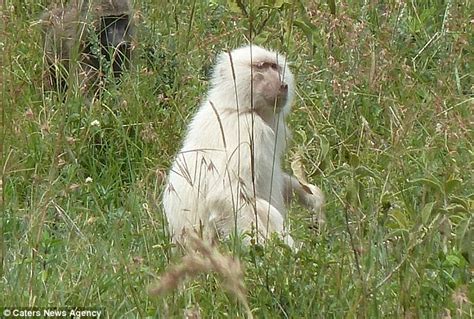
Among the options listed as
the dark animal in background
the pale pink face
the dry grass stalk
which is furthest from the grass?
the dry grass stalk

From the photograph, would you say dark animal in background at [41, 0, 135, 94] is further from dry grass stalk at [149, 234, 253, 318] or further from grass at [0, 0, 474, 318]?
dry grass stalk at [149, 234, 253, 318]

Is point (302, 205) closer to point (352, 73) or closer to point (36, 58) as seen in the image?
point (352, 73)

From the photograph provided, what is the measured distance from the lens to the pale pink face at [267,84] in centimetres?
572

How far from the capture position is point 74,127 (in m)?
6.62

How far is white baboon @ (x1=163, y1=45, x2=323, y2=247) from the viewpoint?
538 cm

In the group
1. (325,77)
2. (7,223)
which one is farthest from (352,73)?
(7,223)

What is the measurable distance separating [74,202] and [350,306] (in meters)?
2.36

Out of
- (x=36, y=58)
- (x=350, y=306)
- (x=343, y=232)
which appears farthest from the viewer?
(x=36, y=58)

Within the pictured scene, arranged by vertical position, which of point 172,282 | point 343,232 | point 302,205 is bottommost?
point 302,205

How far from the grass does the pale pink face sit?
0.21 m

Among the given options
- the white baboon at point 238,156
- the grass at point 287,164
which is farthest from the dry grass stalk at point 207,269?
the white baboon at point 238,156

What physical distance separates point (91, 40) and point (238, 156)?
1.77 m

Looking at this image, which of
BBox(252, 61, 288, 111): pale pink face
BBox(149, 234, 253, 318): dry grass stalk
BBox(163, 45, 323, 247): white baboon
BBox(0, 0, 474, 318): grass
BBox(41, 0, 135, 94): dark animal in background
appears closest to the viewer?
BBox(149, 234, 253, 318): dry grass stalk

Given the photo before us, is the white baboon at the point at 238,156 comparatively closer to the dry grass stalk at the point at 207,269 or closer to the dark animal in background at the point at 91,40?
the dark animal in background at the point at 91,40
